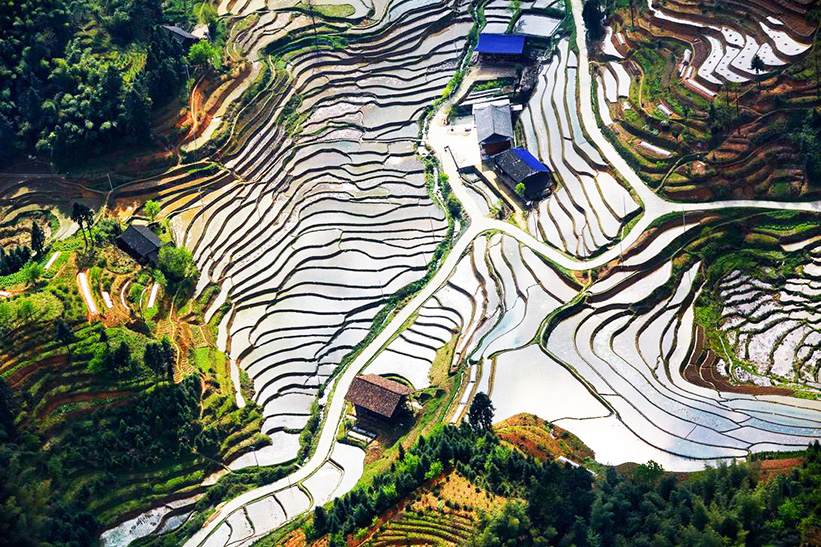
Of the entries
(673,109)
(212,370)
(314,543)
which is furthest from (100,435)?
(673,109)

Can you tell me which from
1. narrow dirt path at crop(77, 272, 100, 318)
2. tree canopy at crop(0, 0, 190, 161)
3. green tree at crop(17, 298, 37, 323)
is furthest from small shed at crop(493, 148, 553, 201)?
green tree at crop(17, 298, 37, 323)

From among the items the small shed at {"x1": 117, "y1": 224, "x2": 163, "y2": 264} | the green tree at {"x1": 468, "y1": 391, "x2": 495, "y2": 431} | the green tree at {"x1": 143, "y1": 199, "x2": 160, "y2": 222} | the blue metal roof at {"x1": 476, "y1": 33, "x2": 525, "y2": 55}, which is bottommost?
the green tree at {"x1": 468, "y1": 391, "x2": 495, "y2": 431}

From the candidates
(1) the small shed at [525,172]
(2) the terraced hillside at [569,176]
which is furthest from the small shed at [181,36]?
(2) the terraced hillside at [569,176]

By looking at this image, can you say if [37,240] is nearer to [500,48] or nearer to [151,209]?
[151,209]

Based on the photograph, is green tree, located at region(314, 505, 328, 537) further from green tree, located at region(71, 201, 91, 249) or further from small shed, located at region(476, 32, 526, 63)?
small shed, located at region(476, 32, 526, 63)

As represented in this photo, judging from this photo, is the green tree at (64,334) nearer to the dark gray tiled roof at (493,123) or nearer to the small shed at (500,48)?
the dark gray tiled roof at (493,123)

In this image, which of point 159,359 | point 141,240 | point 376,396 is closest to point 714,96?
point 376,396
